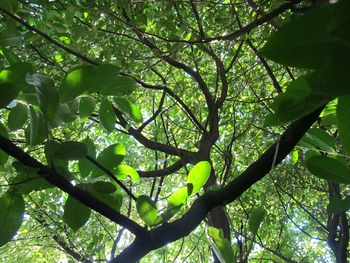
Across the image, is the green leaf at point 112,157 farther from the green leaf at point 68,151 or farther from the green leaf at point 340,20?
the green leaf at point 340,20

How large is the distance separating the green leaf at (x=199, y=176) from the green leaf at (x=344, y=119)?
19 cm

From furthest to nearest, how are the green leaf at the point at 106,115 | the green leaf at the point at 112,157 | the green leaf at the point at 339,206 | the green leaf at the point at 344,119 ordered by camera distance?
the green leaf at the point at 106,115 → the green leaf at the point at 112,157 → the green leaf at the point at 339,206 → the green leaf at the point at 344,119

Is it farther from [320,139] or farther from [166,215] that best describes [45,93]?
[320,139]

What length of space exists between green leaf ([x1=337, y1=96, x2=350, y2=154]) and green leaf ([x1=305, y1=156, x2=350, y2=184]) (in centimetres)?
9

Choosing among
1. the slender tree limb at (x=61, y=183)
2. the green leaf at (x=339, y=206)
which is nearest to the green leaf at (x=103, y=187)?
the slender tree limb at (x=61, y=183)

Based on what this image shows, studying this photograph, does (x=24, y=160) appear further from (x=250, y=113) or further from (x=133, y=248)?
(x=250, y=113)

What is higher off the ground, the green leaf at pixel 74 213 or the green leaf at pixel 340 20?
the green leaf at pixel 74 213

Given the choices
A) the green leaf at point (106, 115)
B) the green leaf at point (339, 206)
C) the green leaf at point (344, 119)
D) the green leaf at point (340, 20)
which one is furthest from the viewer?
the green leaf at point (106, 115)

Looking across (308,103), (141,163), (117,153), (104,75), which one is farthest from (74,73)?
(141,163)

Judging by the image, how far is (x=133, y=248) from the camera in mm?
471

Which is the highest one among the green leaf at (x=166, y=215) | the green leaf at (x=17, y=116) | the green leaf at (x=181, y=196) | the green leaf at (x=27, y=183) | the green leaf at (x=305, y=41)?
the green leaf at (x=17, y=116)

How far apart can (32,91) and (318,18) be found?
0.41m

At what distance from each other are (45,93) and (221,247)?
275 mm

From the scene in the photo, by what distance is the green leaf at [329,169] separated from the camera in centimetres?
41
